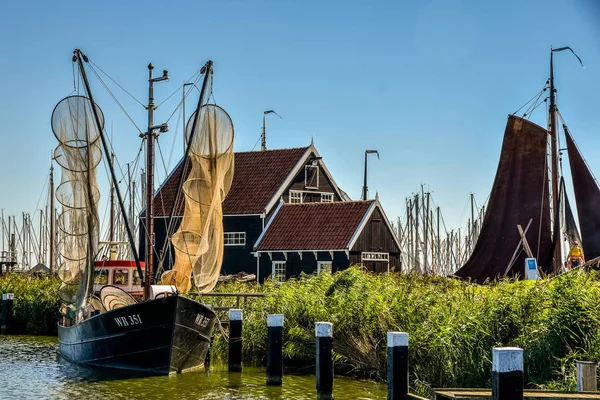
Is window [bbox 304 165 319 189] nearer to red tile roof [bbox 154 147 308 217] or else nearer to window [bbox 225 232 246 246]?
red tile roof [bbox 154 147 308 217]

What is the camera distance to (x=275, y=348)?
61.3 ft

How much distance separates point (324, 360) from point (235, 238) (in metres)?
27.0

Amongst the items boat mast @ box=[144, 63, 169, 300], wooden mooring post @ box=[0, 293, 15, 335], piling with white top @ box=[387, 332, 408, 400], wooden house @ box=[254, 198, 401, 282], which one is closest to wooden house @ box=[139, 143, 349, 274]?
wooden house @ box=[254, 198, 401, 282]

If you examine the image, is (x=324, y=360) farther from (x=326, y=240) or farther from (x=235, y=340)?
(x=326, y=240)

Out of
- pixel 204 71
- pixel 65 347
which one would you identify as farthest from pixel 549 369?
pixel 65 347

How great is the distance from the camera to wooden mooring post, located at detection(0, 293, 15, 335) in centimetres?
3391

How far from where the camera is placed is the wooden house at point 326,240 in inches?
1565

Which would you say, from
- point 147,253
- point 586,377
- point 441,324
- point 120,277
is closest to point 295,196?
point 120,277

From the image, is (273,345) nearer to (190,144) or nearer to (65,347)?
(190,144)

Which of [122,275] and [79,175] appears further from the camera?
[122,275]

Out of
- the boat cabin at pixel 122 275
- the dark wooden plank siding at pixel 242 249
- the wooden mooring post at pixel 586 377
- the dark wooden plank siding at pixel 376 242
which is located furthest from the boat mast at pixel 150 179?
the dark wooden plank siding at pixel 242 249

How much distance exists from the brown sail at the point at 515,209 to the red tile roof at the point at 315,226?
9.51 meters

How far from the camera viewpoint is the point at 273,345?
61.1 feet

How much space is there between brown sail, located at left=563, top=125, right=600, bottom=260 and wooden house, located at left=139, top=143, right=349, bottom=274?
17270 mm
